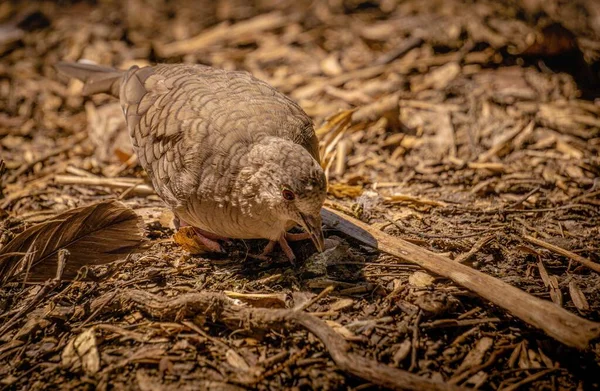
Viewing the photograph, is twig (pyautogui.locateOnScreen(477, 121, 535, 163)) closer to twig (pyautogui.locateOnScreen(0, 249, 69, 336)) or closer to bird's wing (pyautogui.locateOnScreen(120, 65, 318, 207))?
bird's wing (pyautogui.locateOnScreen(120, 65, 318, 207))

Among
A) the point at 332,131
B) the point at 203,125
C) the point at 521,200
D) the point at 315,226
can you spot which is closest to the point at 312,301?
the point at 315,226

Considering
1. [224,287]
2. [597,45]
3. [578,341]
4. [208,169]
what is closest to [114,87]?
→ [208,169]

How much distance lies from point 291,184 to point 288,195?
115 millimetres

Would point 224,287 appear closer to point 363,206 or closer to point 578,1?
point 363,206

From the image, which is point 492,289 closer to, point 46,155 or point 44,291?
point 44,291

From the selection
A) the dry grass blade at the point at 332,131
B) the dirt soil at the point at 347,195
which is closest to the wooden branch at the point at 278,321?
the dirt soil at the point at 347,195

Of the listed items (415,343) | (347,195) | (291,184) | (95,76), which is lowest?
(347,195)

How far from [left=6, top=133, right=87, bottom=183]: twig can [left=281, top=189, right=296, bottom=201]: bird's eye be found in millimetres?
3250

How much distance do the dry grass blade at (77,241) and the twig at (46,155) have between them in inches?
75.2

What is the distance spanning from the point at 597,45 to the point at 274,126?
503 centimetres

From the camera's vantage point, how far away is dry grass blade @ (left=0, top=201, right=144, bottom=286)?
11.1ft

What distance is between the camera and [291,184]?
120 inches

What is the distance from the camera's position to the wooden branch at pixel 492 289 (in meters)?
2.64

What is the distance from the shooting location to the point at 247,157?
3.27m
